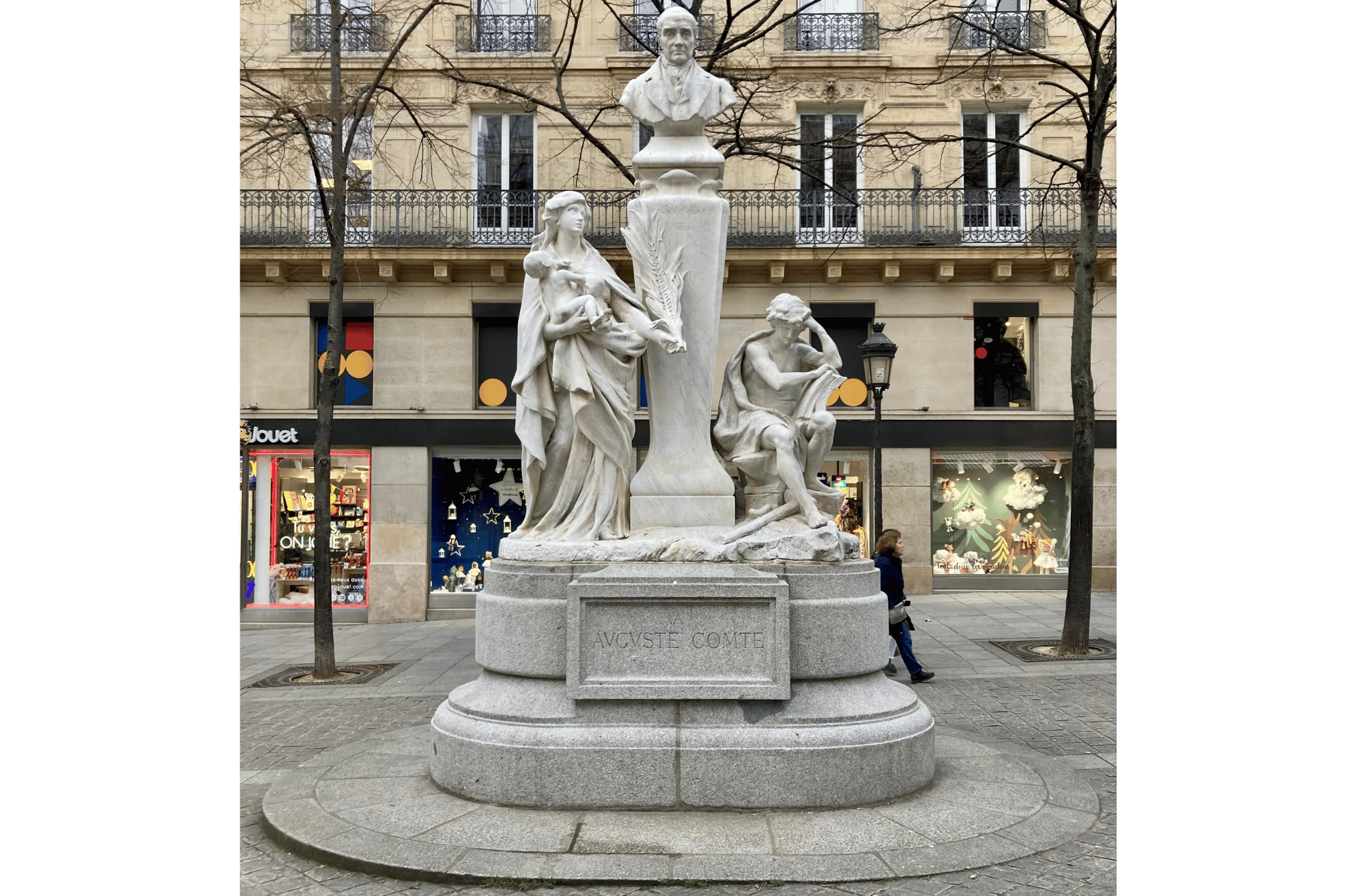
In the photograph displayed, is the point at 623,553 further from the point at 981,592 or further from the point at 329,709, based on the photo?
the point at 981,592

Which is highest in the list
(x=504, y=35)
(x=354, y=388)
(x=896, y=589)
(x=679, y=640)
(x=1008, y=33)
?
(x=504, y=35)

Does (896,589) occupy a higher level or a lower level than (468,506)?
lower

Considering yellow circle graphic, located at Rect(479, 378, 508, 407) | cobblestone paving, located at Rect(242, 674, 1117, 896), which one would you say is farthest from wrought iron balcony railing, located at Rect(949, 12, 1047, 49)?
cobblestone paving, located at Rect(242, 674, 1117, 896)

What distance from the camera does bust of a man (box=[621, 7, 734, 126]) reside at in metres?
6.57

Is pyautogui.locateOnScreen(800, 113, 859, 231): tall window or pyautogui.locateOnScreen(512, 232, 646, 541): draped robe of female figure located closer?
pyautogui.locateOnScreen(512, 232, 646, 541): draped robe of female figure

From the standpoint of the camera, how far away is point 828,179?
18.3 metres

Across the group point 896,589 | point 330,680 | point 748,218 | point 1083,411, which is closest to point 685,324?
point 896,589

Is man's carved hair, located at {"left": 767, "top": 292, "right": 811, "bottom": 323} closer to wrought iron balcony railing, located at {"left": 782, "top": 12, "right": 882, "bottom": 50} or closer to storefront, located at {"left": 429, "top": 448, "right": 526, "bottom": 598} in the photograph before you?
storefront, located at {"left": 429, "top": 448, "right": 526, "bottom": 598}

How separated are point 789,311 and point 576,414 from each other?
5.31 feet

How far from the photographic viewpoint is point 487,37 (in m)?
18.8

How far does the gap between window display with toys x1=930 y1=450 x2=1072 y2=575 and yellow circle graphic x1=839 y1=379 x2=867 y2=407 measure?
203 centimetres

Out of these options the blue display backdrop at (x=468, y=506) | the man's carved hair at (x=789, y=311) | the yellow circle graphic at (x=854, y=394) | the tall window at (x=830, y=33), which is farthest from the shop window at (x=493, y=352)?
the man's carved hair at (x=789, y=311)

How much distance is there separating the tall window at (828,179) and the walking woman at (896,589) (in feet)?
31.9

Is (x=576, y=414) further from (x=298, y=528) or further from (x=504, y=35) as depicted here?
(x=504, y=35)
